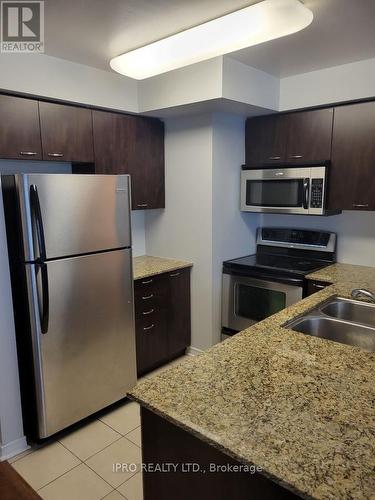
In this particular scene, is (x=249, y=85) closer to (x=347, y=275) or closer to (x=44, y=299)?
(x=347, y=275)

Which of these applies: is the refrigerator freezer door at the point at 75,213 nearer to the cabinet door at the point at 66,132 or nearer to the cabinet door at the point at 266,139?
the cabinet door at the point at 66,132

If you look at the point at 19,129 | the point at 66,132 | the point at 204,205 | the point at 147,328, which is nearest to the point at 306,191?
the point at 204,205

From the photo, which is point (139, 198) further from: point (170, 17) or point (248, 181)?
point (170, 17)

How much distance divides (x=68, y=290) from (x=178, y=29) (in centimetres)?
162

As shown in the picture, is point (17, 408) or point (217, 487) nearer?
point (217, 487)

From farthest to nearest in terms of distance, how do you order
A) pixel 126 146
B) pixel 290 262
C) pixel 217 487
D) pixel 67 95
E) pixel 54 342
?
pixel 290 262 → pixel 126 146 → pixel 67 95 → pixel 54 342 → pixel 217 487

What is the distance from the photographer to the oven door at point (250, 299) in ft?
9.51

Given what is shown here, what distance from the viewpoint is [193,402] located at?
3.73ft

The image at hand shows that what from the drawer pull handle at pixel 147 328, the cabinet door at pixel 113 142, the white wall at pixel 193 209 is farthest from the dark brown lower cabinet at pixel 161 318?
the cabinet door at pixel 113 142

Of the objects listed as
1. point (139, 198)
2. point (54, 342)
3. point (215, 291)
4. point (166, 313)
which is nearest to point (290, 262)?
point (215, 291)

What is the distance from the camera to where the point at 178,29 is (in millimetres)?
1926

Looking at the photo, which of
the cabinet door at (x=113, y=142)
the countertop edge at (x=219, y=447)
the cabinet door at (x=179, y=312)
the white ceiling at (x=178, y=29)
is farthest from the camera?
the cabinet door at (x=179, y=312)

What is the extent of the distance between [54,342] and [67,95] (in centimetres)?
166

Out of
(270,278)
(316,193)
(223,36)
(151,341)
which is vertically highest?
(223,36)
